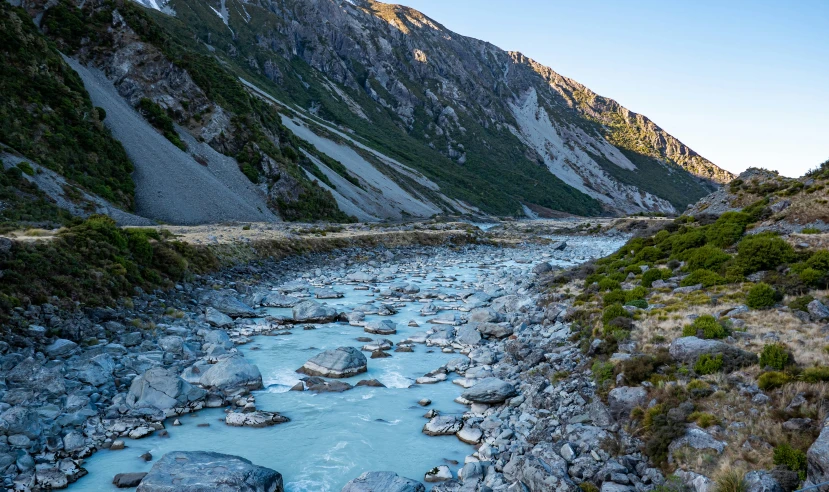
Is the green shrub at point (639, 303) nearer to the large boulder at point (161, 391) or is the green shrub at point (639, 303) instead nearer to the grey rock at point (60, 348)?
the large boulder at point (161, 391)

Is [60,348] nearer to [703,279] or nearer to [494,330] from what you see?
[494,330]

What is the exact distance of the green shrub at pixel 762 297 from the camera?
15.0m

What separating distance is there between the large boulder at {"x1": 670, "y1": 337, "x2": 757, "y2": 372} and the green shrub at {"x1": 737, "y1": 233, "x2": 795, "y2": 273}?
875 cm

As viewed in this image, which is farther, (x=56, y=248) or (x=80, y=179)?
(x=80, y=179)

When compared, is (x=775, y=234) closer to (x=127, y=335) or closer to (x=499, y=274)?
(x=499, y=274)

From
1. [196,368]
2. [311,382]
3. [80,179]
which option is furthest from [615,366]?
[80,179]

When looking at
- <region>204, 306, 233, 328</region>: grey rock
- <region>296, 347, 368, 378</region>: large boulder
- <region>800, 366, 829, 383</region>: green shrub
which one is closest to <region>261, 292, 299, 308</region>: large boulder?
<region>204, 306, 233, 328</region>: grey rock

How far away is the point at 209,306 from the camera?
23.2m

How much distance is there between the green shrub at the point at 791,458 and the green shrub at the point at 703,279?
40.5 feet

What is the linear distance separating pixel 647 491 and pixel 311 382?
10211 mm

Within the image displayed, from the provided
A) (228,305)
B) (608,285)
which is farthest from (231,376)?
(608,285)

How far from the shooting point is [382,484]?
9.45m

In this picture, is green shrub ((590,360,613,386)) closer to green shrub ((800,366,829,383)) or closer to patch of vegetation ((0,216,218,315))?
green shrub ((800,366,829,383))

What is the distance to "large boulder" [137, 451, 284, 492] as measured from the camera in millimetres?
8836
